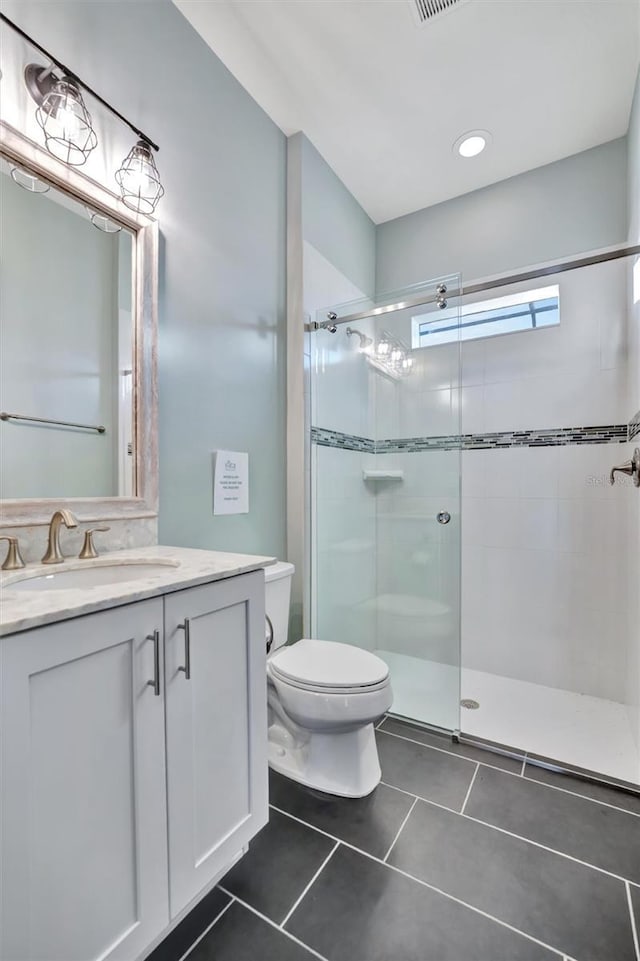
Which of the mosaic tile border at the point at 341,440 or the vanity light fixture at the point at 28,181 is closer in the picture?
the vanity light fixture at the point at 28,181

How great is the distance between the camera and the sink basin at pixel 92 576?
101 centimetres

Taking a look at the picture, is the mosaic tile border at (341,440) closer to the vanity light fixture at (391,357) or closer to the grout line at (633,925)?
the vanity light fixture at (391,357)

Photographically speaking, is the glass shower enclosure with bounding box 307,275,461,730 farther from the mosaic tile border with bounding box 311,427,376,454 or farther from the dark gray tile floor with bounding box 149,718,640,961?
the dark gray tile floor with bounding box 149,718,640,961

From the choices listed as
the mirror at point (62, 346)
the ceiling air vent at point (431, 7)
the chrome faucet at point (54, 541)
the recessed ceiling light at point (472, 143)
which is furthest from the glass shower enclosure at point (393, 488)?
the chrome faucet at point (54, 541)

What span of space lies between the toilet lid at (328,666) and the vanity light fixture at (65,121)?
1.68 meters

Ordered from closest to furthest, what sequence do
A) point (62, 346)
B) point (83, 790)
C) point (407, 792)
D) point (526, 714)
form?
point (83, 790), point (62, 346), point (407, 792), point (526, 714)

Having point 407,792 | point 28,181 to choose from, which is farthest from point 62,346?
point 407,792

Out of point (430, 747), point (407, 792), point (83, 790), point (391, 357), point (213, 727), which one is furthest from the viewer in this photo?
point (391, 357)

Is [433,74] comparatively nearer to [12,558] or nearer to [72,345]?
[72,345]

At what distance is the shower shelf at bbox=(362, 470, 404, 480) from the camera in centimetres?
240

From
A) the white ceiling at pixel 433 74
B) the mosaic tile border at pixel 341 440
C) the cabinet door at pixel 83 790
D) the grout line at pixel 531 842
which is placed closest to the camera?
the cabinet door at pixel 83 790

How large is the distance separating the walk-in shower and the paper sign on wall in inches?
16.9

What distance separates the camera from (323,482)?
2268 millimetres

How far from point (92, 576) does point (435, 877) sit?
1240mm
